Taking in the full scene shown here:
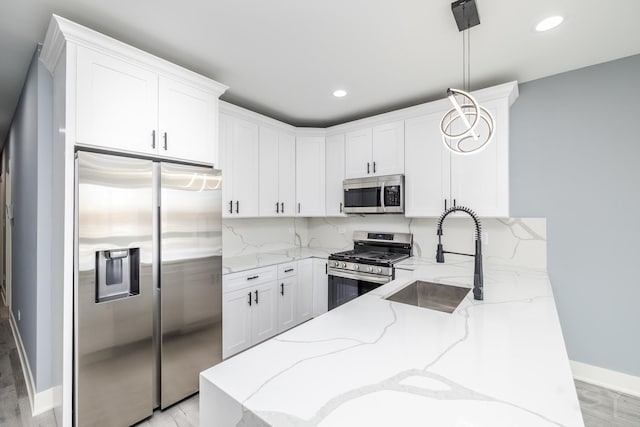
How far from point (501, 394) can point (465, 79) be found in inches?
103

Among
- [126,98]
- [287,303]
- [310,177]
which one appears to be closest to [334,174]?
[310,177]

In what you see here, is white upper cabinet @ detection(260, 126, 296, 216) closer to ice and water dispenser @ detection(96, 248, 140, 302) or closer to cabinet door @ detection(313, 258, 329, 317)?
cabinet door @ detection(313, 258, 329, 317)

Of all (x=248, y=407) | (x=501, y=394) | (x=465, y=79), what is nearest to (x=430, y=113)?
(x=465, y=79)

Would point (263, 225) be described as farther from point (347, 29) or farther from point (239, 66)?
point (347, 29)

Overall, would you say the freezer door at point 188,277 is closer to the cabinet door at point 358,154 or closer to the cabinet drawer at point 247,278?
the cabinet drawer at point 247,278

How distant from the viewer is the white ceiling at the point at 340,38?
1672 mm

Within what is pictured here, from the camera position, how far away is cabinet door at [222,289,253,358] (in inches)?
101

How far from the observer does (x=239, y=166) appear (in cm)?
302

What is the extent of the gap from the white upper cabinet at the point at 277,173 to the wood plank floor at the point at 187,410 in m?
1.92

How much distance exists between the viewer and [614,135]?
2273 millimetres

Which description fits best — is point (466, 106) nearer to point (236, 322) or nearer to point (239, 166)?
point (239, 166)

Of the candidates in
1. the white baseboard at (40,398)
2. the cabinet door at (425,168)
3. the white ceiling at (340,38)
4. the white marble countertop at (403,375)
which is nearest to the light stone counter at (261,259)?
the cabinet door at (425,168)

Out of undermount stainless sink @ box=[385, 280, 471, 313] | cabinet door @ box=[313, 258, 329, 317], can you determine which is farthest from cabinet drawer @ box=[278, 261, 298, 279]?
undermount stainless sink @ box=[385, 280, 471, 313]

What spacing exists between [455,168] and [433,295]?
1347 mm
